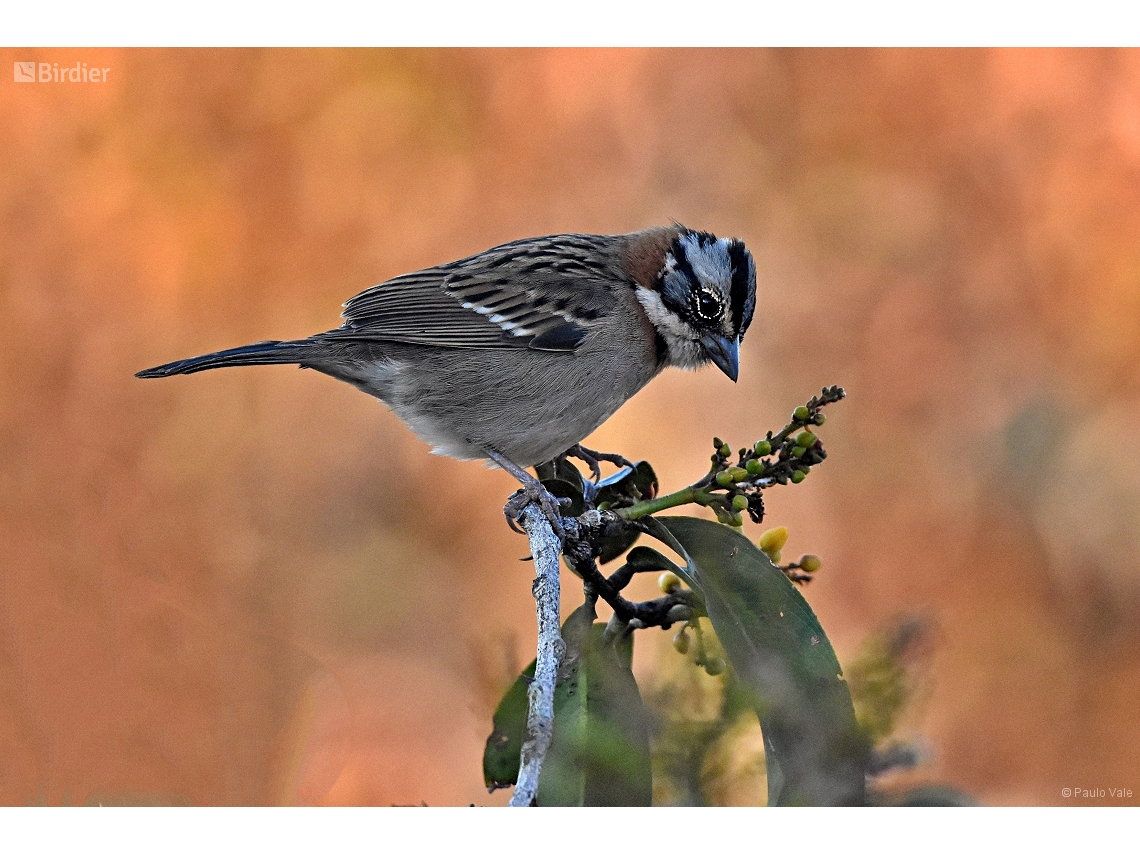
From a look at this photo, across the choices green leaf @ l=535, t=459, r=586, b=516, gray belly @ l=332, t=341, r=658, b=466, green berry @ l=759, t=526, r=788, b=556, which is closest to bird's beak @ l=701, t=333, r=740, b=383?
gray belly @ l=332, t=341, r=658, b=466

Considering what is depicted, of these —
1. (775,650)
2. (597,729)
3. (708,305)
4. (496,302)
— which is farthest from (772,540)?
(496,302)

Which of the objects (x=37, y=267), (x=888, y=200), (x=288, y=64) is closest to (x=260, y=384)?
(x=37, y=267)

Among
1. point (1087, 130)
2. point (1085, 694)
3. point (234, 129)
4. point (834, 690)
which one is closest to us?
point (834, 690)

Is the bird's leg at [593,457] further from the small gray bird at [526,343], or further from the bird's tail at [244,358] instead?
the bird's tail at [244,358]

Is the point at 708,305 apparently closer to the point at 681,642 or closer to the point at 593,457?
the point at 593,457

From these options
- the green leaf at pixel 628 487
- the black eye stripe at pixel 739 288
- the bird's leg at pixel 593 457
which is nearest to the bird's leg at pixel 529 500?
the green leaf at pixel 628 487

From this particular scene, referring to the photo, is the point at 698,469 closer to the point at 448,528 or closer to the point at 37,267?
the point at 448,528
